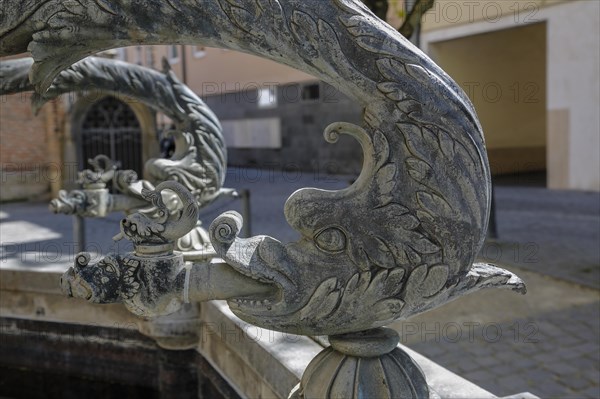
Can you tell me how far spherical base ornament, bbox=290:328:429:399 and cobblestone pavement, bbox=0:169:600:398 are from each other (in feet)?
8.38

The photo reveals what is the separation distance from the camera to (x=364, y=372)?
1600 millimetres

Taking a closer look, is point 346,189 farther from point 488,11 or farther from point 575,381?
point 488,11

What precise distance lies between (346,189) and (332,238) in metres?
0.12

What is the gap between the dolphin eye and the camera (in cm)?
149

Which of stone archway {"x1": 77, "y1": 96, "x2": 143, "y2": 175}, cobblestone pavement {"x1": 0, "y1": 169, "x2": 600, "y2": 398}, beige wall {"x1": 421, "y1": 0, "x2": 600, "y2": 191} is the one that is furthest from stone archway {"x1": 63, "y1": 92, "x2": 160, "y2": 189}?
beige wall {"x1": 421, "y1": 0, "x2": 600, "y2": 191}

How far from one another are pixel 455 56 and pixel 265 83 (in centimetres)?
647

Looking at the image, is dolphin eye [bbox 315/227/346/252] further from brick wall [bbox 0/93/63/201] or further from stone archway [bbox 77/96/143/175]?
brick wall [bbox 0/93/63/201]

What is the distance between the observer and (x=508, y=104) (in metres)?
16.2

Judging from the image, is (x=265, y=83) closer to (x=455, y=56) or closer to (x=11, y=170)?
(x=455, y=56)

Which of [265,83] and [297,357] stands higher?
[265,83]

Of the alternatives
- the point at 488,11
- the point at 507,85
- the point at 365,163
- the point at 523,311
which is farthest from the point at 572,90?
the point at 365,163

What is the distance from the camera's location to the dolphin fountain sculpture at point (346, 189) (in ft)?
4.71

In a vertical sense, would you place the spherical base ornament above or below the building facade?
below

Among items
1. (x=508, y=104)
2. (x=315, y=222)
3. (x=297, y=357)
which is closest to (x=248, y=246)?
(x=315, y=222)
